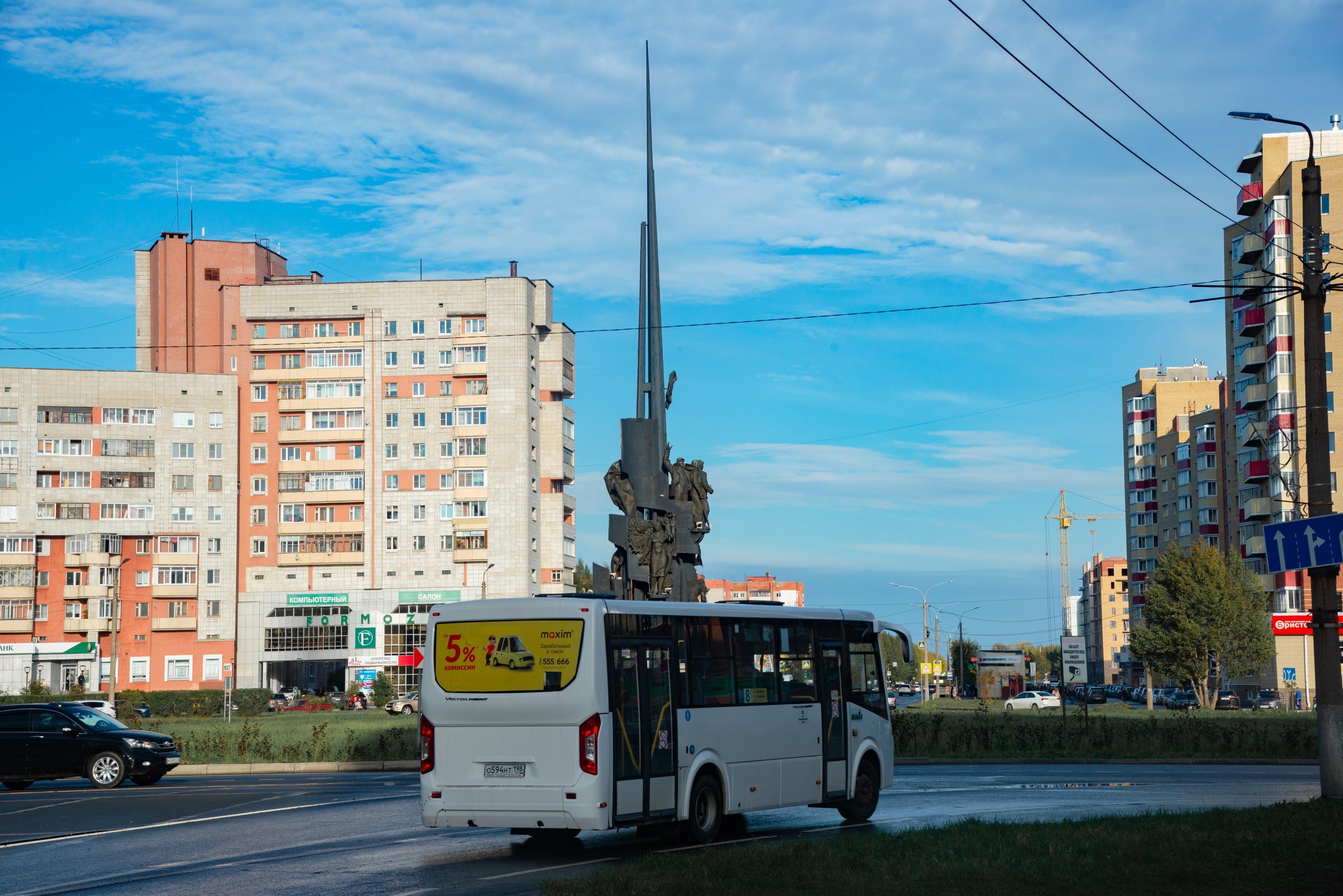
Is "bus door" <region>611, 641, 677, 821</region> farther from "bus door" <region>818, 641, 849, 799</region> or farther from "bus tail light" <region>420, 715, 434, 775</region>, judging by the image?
"bus door" <region>818, 641, 849, 799</region>

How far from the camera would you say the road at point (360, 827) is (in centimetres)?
1295

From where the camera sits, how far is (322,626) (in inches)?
4141

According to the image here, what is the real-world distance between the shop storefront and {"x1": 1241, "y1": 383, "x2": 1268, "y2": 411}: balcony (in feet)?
180

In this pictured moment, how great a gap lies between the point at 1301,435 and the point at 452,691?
83.2 m

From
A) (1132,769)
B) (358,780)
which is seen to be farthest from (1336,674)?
(358,780)

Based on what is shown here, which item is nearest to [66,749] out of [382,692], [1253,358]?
[382,692]

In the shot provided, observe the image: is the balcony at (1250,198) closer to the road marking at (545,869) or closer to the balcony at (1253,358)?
the balcony at (1253,358)

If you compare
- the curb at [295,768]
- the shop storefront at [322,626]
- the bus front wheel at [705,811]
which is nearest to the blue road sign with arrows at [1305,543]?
the bus front wheel at [705,811]

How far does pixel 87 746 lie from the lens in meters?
26.0

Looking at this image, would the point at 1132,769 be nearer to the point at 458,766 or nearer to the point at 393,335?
the point at 458,766

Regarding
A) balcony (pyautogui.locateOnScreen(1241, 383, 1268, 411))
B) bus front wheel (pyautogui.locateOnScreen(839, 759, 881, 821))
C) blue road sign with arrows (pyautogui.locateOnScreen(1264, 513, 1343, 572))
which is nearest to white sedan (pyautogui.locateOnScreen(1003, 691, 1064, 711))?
balcony (pyautogui.locateOnScreen(1241, 383, 1268, 411))

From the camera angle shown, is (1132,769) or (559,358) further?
Answer: (559,358)

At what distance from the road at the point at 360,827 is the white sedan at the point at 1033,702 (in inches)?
1941

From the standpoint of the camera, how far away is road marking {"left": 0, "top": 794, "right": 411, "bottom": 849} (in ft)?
54.4
